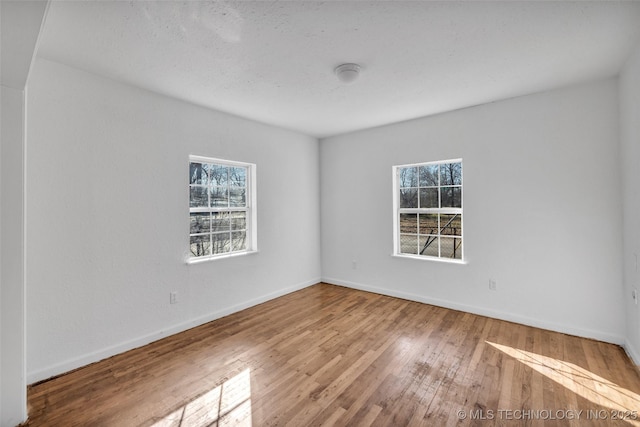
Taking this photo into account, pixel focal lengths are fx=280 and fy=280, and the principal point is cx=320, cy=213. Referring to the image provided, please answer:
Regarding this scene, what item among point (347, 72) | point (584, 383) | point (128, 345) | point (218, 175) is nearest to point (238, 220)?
point (218, 175)

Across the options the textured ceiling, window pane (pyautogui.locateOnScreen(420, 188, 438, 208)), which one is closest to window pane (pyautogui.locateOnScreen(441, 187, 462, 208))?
window pane (pyautogui.locateOnScreen(420, 188, 438, 208))

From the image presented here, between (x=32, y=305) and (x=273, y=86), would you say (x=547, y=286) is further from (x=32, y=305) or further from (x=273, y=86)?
(x=32, y=305)

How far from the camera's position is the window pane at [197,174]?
3.35 metres

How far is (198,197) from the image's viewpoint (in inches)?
134

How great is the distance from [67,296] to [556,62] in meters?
4.62

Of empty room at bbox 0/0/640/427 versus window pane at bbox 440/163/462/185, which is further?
window pane at bbox 440/163/462/185

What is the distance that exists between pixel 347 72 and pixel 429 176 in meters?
2.15

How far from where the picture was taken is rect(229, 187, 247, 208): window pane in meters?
3.78

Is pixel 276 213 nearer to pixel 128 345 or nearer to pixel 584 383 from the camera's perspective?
pixel 128 345

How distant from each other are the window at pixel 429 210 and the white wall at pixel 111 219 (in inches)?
91.0

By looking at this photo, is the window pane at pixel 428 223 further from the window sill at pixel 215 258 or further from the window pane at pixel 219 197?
the window pane at pixel 219 197

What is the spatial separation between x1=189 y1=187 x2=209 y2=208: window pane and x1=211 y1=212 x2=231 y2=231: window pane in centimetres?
19

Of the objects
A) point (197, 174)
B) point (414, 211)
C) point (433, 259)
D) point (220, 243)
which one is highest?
point (197, 174)

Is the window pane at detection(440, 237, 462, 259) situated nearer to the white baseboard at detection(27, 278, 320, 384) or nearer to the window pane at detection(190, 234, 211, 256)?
the white baseboard at detection(27, 278, 320, 384)
